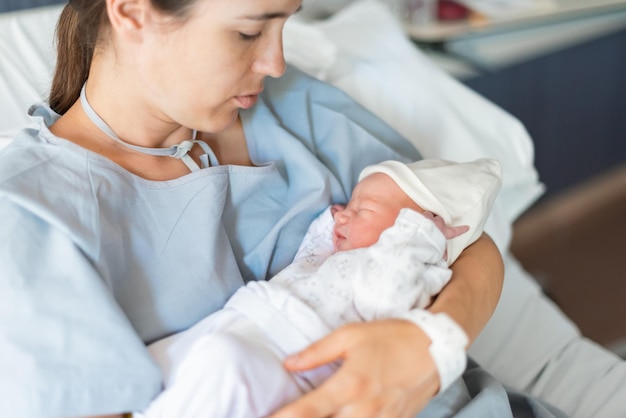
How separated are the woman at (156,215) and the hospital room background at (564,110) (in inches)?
39.1

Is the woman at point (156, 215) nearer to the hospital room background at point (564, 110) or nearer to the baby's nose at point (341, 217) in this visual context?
the baby's nose at point (341, 217)

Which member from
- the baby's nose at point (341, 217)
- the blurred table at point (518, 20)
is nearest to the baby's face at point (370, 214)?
the baby's nose at point (341, 217)

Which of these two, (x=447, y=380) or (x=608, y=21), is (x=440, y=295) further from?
(x=608, y=21)

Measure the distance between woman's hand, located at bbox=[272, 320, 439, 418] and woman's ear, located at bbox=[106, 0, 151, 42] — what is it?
19.4 inches

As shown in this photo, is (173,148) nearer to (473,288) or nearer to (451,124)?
(473,288)

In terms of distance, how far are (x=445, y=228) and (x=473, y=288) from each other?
0.11 metres

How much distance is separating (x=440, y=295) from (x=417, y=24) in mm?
1350

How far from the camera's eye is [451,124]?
175 cm

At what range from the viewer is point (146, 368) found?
0.98m

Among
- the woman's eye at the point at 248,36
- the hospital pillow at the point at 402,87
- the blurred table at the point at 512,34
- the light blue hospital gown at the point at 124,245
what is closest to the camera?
the light blue hospital gown at the point at 124,245

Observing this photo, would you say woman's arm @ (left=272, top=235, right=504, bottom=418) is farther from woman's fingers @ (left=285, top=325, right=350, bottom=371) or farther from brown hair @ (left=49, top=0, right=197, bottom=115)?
brown hair @ (left=49, top=0, right=197, bottom=115)

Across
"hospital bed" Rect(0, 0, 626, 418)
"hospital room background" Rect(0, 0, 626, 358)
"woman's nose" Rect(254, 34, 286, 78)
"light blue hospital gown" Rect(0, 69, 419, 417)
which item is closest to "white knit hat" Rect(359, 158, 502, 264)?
"light blue hospital gown" Rect(0, 69, 419, 417)

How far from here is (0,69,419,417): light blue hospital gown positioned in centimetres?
93

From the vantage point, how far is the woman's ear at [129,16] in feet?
3.36
